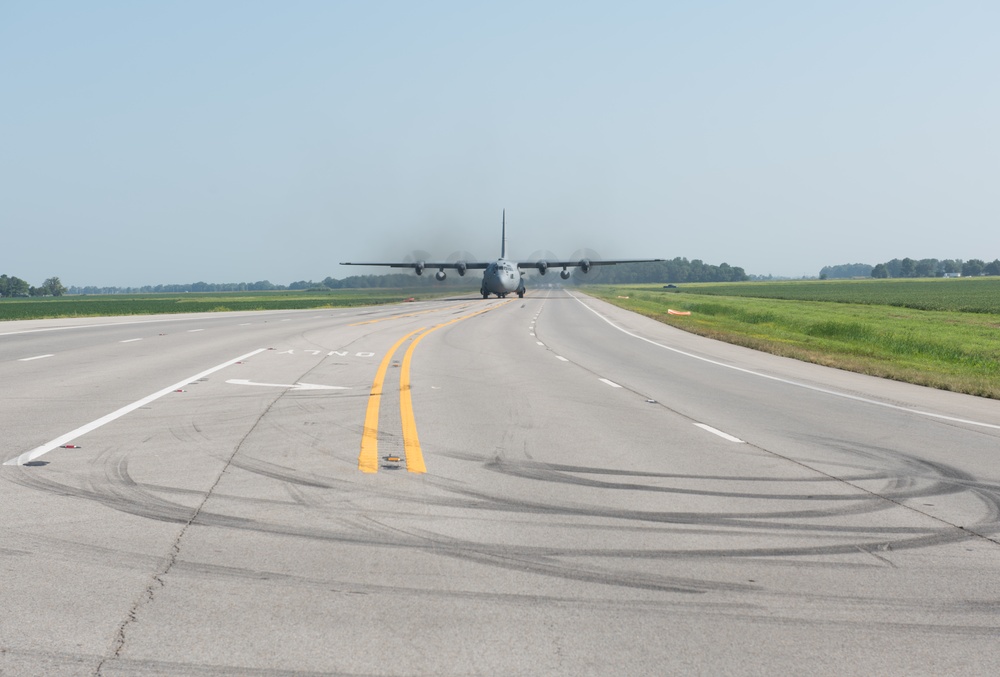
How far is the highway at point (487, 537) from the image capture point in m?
4.12

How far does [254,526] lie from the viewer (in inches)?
237

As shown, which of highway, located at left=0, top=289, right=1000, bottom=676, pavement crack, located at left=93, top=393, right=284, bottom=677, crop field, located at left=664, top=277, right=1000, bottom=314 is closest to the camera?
pavement crack, located at left=93, top=393, right=284, bottom=677

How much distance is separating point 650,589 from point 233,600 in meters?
2.25

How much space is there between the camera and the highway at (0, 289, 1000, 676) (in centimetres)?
412

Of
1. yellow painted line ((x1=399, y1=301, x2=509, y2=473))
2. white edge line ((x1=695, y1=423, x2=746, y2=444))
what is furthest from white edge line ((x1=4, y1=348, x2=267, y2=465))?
white edge line ((x1=695, y1=423, x2=746, y2=444))

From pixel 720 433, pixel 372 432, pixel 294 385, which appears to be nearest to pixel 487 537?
pixel 372 432

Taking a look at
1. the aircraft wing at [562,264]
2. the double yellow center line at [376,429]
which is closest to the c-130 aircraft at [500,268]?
the aircraft wing at [562,264]

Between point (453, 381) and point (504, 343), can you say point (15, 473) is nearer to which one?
point (453, 381)

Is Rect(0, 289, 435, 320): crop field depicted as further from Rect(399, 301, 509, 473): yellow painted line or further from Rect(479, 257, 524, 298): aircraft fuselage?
Rect(399, 301, 509, 473): yellow painted line

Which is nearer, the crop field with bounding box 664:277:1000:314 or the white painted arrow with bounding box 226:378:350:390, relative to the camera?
the white painted arrow with bounding box 226:378:350:390

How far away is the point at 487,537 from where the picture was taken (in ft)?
19.2

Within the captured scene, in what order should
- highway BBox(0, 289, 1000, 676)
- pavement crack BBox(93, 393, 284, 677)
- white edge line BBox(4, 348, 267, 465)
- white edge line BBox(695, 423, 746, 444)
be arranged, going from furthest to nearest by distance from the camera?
white edge line BBox(695, 423, 746, 444)
white edge line BBox(4, 348, 267, 465)
highway BBox(0, 289, 1000, 676)
pavement crack BBox(93, 393, 284, 677)

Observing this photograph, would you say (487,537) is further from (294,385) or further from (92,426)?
(294,385)

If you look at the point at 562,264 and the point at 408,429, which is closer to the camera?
the point at 408,429
